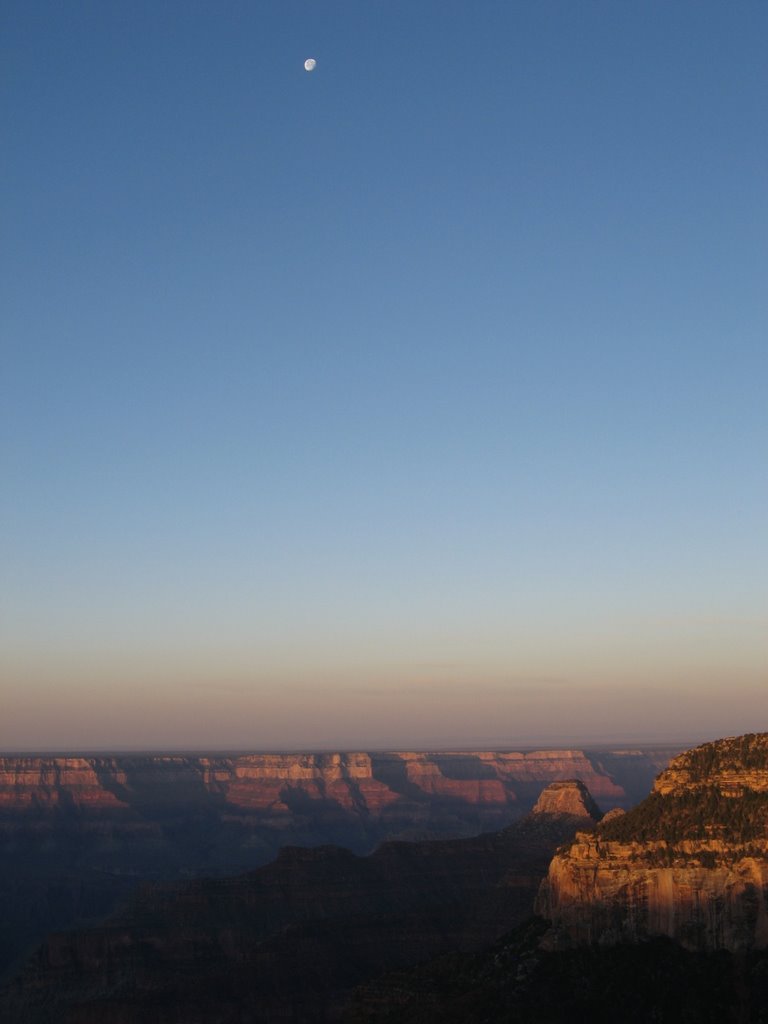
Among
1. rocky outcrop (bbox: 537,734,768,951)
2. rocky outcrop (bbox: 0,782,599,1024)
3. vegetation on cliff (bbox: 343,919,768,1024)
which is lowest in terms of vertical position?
rocky outcrop (bbox: 0,782,599,1024)

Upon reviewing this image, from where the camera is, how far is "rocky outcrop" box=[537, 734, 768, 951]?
270ft

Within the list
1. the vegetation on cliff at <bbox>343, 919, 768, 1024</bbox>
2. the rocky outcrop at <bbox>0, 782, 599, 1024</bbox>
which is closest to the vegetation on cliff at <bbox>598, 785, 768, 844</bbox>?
the vegetation on cliff at <bbox>343, 919, 768, 1024</bbox>

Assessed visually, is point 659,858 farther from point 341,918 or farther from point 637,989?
point 341,918

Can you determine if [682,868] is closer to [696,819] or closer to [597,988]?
[696,819]

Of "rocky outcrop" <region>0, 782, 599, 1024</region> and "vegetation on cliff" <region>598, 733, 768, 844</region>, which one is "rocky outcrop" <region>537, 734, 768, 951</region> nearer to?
"vegetation on cliff" <region>598, 733, 768, 844</region>

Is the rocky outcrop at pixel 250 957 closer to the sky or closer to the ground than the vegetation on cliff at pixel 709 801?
closer to the ground

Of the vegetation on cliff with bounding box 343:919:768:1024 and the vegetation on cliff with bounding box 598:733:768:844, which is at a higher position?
the vegetation on cliff with bounding box 598:733:768:844

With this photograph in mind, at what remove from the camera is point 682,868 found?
8356 centimetres

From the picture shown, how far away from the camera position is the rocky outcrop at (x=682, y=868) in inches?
3238

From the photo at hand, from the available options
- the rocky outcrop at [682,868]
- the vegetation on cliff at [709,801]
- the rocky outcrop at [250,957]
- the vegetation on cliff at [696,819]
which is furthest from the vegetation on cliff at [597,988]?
the rocky outcrop at [250,957]

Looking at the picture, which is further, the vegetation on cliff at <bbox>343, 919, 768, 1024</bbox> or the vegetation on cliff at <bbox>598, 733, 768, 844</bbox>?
the vegetation on cliff at <bbox>598, 733, 768, 844</bbox>

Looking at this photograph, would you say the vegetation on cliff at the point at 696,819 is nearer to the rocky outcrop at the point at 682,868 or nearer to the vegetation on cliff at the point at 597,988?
the rocky outcrop at the point at 682,868

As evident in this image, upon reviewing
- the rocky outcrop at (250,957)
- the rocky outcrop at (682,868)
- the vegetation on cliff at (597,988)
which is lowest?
the rocky outcrop at (250,957)

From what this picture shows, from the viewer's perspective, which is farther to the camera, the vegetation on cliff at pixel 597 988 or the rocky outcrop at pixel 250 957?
the rocky outcrop at pixel 250 957
